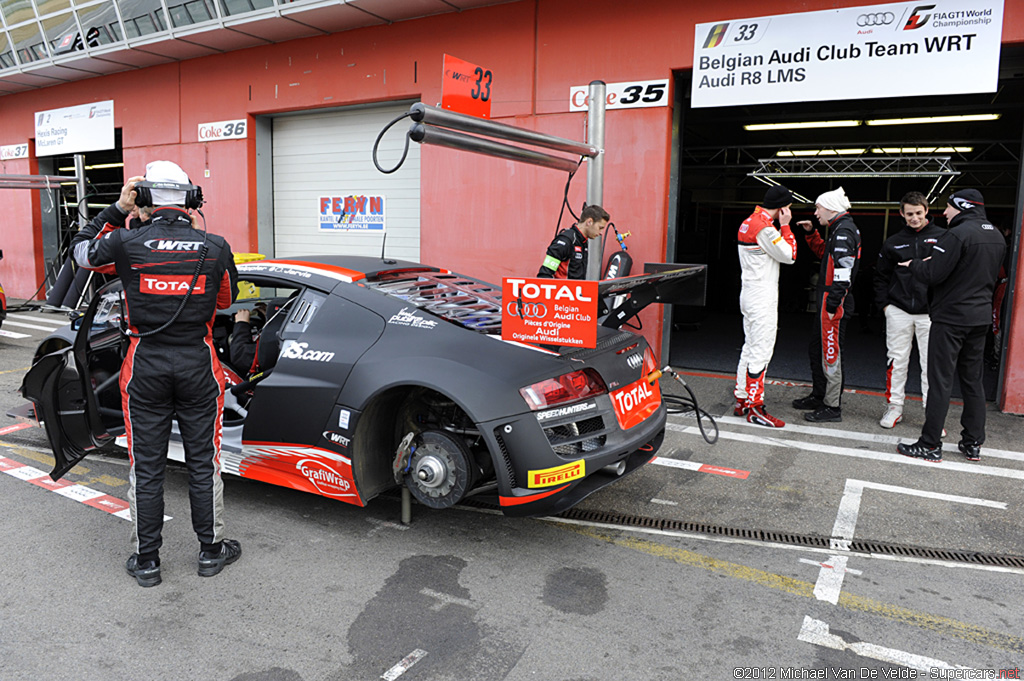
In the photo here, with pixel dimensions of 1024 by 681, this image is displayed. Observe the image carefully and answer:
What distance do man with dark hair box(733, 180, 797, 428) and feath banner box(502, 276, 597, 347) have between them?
2.85 meters

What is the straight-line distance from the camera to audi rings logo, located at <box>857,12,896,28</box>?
6395 mm

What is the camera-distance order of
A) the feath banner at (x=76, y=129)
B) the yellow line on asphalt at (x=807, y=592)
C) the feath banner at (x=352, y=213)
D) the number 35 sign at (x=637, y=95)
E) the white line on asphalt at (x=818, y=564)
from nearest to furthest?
the yellow line on asphalt at (x=807, y=592), the white line on asphalt at (x=818, y=564), the number 35 sign at (x=637, y=95), the feath banner at (x=352, y=213), the feath banner at (x=76, y=129)

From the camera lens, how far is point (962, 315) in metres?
4.81

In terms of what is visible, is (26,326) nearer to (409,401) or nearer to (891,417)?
(409,401)

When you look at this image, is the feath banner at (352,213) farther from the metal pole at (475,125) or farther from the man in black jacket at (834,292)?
the man in black jacket at (834,292)

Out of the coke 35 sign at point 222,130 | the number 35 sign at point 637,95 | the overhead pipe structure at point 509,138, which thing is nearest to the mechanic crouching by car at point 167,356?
the overhead pipe structure at point 509,138

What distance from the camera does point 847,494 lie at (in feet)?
14.2

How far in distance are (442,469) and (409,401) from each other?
0.47 metres

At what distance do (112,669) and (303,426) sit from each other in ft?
4.42

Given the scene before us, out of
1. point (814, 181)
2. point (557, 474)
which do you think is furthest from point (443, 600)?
point (814, 181)

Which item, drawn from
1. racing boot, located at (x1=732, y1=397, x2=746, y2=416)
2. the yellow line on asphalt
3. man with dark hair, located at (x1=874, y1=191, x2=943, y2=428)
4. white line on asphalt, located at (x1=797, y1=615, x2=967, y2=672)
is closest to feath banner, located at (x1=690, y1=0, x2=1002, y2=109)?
man with dark hair, located at (x1=874, y1=191, x2=943, y2=428)

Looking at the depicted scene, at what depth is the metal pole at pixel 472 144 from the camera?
383 centimetres

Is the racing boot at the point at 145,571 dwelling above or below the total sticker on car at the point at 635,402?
below

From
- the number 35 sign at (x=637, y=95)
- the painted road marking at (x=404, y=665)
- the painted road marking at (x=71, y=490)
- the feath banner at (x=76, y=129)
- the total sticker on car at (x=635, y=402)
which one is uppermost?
the feath banner at (x=76, y=129)
